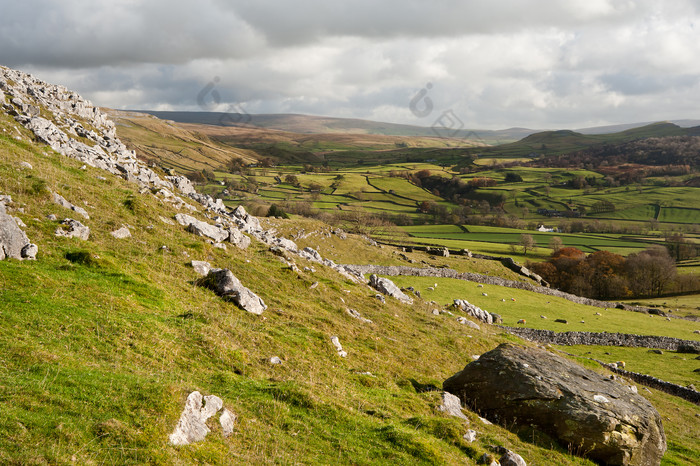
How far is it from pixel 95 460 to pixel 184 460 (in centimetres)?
169

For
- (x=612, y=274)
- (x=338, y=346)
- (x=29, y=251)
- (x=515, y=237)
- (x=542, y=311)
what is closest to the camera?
(x=29, y=251)

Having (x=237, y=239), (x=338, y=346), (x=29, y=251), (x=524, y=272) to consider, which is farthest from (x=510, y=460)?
(x=524, y=272)

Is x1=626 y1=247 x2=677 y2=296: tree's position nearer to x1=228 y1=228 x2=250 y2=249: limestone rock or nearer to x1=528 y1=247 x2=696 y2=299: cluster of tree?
x1=528 y1=247 x2=696 y2=299: cluster of tree

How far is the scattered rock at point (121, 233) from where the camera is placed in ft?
70.9

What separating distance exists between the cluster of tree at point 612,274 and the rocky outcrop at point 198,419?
101 meters

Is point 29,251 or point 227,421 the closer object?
point 227,421

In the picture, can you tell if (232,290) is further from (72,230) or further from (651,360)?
(651,360)

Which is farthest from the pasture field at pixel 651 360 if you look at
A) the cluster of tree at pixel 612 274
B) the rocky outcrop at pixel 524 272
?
the cluster of tree at pixel 612 274

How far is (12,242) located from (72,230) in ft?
13.4

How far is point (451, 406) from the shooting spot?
51.1ft

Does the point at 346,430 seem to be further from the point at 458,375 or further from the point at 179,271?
the point at 179,271

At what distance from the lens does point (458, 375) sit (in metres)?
18.2

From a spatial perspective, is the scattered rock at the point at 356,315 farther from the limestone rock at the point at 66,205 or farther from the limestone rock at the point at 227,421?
the limestone rock at the point at 66,205

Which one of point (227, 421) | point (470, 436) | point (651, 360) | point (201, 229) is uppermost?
point (201, 229)
